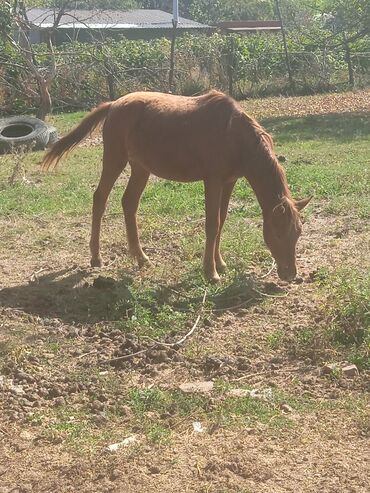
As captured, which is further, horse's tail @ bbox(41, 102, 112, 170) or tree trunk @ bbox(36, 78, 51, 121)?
tree trunk @ bbox(36, 78, 51, 121)

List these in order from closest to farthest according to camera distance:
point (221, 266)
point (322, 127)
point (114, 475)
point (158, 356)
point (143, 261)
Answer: point (114, 475)
point (158, 356)
point (221, 266)
point (143, 261)
point (322, 127)

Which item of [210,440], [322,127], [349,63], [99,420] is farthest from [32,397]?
[349,63]

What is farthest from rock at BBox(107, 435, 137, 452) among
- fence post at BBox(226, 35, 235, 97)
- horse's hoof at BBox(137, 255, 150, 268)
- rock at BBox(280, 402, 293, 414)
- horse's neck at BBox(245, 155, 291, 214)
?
fence post at BBox(226, 35, 235, 97)

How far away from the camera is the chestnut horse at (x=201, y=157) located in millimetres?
6141

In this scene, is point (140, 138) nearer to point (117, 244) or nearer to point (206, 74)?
point (117, 244)

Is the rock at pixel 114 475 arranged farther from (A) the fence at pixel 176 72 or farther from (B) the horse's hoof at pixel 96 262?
(A) the fence at pixel 176 72

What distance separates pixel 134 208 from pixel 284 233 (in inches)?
67.4

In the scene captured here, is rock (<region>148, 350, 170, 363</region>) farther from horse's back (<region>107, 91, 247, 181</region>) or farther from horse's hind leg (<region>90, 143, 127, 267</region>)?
horse's hind leg (<region>90, 143, 127, 267</region>)

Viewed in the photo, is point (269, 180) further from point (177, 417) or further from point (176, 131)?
point (177, 417)

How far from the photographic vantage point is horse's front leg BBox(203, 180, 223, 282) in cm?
637

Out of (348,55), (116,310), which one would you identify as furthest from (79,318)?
(348,55)

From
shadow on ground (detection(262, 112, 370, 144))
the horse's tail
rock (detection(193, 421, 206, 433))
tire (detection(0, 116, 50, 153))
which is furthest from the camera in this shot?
shadow on ground (detection(262, 112, 370, 144))

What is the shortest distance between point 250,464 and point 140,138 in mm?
3849

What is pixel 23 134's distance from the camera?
583 inches
